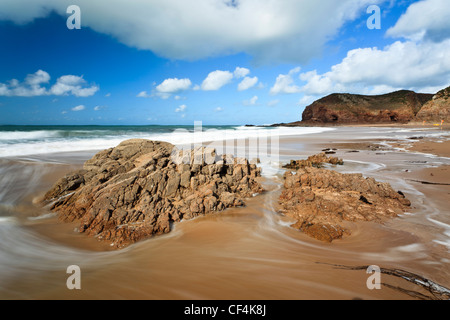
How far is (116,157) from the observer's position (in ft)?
21.0

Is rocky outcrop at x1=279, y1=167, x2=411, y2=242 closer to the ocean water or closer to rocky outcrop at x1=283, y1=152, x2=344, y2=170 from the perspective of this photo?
rocky outcrop at x1=283, y1=152, x2=344, y2=170

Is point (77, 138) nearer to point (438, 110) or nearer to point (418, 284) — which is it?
point (418, 284)

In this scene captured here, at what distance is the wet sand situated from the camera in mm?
2262

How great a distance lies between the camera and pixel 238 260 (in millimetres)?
2922

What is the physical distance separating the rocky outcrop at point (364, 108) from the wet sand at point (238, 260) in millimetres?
91582

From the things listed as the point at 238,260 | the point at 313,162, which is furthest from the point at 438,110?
the point at 238,260

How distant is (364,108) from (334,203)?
99819 mm

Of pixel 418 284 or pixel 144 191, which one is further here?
pixel 144 191

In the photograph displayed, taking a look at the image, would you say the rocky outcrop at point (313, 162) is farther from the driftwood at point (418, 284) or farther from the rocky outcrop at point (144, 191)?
the driftwood at point (418, 284)

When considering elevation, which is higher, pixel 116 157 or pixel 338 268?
pixel 116 157

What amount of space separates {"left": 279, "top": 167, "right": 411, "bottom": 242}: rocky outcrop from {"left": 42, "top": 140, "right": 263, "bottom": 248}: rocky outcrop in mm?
1217
